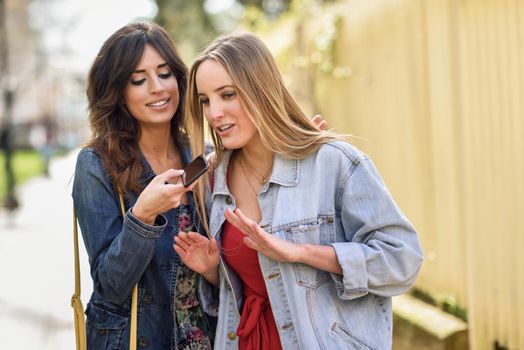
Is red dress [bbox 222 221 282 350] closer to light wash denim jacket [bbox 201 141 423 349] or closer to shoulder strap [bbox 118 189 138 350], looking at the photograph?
light wash denim jacket [bbox 201 141 423 349]

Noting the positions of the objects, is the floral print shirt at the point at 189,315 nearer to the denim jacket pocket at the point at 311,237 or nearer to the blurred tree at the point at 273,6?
the denim jacket pocket at the point at 311,237

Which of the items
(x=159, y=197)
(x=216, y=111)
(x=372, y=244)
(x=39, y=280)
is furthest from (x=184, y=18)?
(x=372, y=244)

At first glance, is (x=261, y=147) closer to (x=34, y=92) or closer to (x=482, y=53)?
(x=482, y=53)

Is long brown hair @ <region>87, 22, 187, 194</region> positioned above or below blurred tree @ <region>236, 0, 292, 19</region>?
below

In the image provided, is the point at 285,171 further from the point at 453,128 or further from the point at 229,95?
the point at 453,128

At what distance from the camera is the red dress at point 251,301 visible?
2.69 meters

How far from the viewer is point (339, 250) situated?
2500 mm

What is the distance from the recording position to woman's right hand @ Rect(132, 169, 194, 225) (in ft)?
8.55

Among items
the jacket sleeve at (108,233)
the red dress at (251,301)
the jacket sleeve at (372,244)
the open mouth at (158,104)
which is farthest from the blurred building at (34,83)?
the jacket sleeve at (372,244)

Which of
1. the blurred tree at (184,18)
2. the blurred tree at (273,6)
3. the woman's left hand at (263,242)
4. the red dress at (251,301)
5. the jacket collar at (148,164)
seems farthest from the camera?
the blurred tree at (273,6)

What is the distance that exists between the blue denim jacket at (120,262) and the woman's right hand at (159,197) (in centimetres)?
5

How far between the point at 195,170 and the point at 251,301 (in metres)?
0.56

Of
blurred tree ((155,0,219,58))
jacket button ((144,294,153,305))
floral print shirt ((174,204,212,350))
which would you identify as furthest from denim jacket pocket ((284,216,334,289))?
blurred tree ((155,0,219,58))

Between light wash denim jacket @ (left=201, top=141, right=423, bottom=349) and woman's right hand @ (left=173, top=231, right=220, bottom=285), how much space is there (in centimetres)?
27
